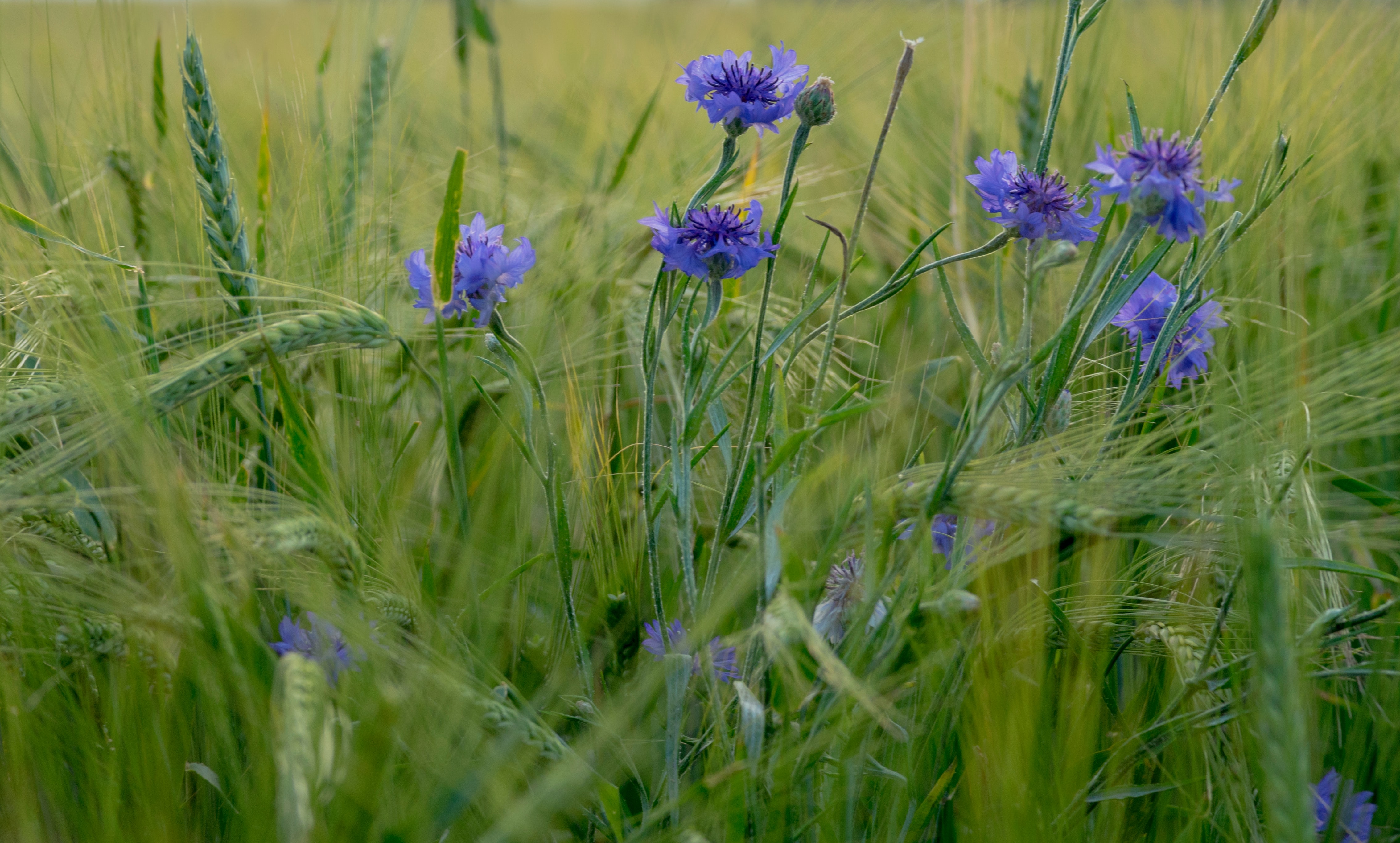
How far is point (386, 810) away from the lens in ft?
1.64

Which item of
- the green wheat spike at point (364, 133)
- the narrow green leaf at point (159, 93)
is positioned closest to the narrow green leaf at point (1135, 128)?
the green wheat spike at point (364, 133)

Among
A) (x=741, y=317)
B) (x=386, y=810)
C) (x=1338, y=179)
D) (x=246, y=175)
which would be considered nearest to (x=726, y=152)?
(x=741, y=317)

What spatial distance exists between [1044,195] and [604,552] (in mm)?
379

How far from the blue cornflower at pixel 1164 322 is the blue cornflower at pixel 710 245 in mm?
261

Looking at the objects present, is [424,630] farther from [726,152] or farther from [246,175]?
[246,175]

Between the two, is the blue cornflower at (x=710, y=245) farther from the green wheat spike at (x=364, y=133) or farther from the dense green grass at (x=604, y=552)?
the green wheat spike at (x=364, y=133)

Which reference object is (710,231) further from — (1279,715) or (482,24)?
(482,24)

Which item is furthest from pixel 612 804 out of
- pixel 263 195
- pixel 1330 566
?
pixel 263 195

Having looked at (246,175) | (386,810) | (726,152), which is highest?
(246,175)

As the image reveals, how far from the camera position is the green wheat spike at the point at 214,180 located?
731 millimetres

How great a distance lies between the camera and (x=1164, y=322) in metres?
0.63

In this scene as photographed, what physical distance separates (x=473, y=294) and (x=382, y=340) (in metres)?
0.06

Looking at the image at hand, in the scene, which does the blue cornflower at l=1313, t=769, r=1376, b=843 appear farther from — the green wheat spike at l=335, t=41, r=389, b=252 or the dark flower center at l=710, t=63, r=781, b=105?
the green wheat spike at l=335, t=41, r=389, b=252

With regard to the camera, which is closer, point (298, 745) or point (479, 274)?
point (298, 745)
